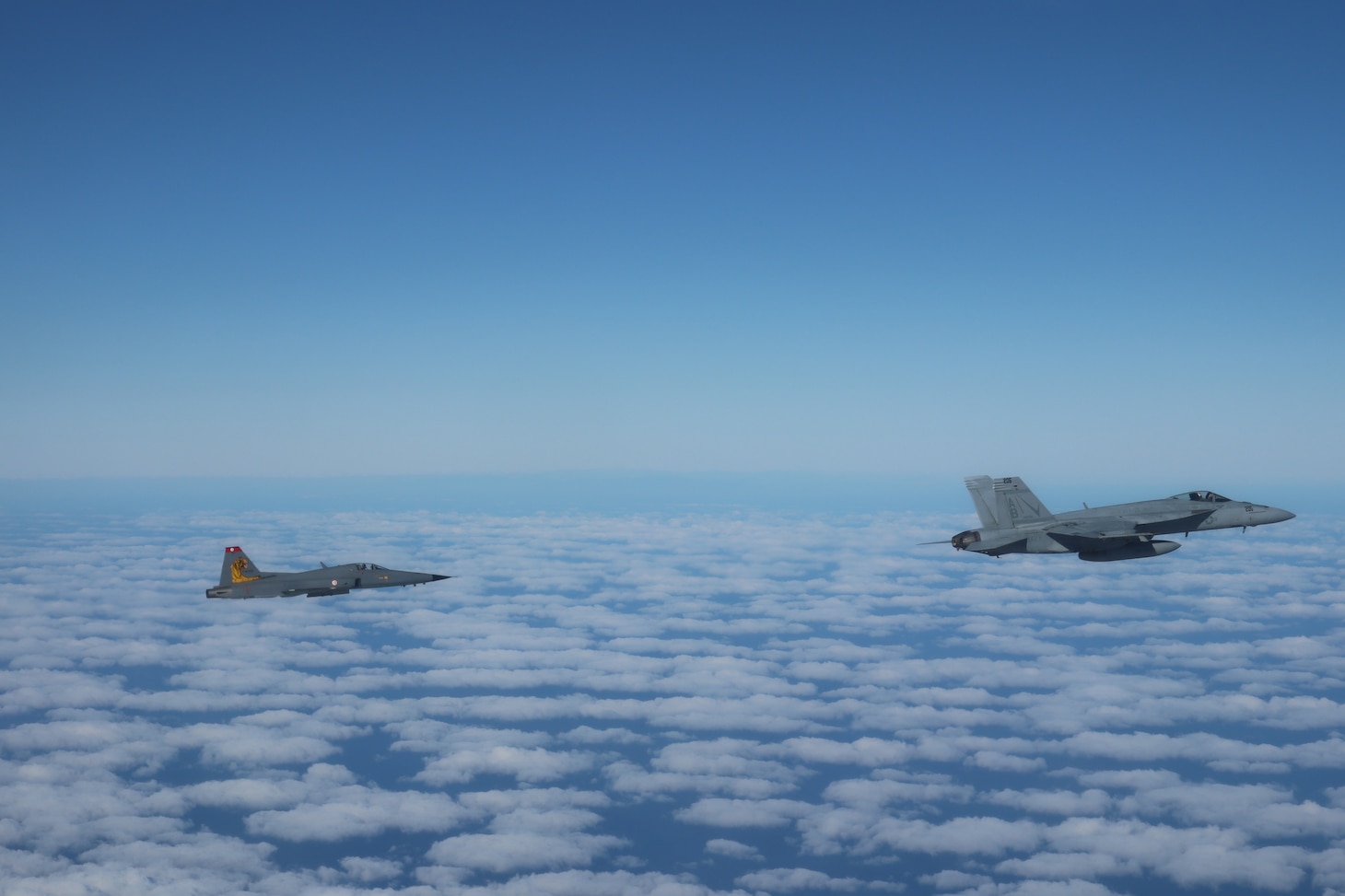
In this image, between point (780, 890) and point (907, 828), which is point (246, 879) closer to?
point (780, 890)

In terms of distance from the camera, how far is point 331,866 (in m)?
166

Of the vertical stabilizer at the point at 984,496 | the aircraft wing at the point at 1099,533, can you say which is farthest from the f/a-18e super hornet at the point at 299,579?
the aircraft wing at the point at 1099,533

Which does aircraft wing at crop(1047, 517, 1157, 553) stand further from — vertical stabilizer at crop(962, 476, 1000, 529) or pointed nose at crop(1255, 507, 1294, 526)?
pointed nose at crop(1255, 507, 1294, 526)

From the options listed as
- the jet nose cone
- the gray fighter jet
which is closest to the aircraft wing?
the gray fighter jet

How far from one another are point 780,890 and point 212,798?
417 ft

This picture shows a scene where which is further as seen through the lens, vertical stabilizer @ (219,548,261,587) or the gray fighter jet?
vertical stabilizer @ (219,548,261,587)

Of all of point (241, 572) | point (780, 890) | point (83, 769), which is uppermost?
point (241, 572)

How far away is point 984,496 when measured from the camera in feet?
Answer: 211

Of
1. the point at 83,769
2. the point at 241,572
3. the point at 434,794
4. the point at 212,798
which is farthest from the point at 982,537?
the point at 83,769

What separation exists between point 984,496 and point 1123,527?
32.1 feet

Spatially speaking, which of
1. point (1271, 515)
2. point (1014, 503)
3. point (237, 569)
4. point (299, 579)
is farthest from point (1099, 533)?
point (237, 569)

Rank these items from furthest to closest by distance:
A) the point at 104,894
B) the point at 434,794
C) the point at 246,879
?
the point at 434,794, the point at 246,879, the point at 104,894

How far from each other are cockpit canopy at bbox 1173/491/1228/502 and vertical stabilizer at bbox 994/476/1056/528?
9859 mm

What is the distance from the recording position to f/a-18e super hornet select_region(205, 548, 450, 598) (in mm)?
67312
